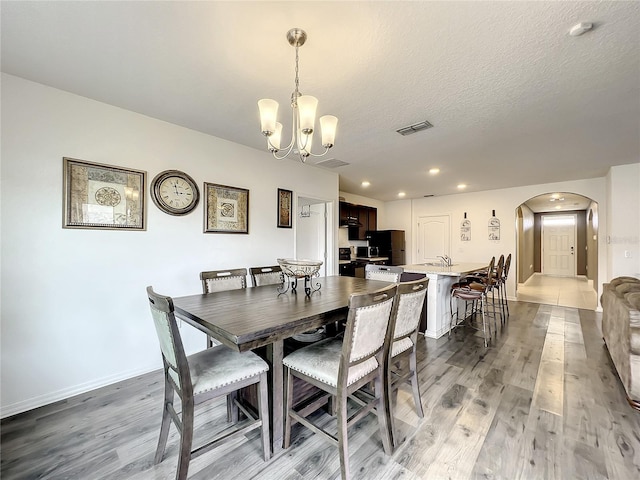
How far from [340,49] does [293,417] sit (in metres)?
2.39

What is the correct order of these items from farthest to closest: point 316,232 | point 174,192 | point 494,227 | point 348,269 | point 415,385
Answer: point 494,227 < point 348,269 < point 316,232 < point 174,192 < point 415,385

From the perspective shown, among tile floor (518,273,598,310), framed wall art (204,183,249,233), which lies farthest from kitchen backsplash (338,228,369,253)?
tile floor (518,273,598,310)

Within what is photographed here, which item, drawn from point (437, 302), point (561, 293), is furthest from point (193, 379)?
point (561, 293)

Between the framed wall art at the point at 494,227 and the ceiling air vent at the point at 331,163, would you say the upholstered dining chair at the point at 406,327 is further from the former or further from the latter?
the framed wall art at the point at 494,227

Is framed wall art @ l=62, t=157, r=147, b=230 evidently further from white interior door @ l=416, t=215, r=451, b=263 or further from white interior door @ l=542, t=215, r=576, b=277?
white interior door @ l=542, t=215, r=576, b=277

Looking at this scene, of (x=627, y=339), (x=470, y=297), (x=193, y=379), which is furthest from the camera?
(x=470, y=297)

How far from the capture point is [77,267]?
7.79 ft

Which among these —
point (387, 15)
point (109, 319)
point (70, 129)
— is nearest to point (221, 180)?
point (70, 129)

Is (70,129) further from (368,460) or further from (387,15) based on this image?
(368,460)

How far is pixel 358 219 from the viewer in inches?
268

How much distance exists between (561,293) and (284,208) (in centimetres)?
743

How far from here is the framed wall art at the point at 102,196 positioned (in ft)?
7.64

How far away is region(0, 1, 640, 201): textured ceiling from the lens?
1514 mm

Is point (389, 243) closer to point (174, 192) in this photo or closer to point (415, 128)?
point (415, 128)
